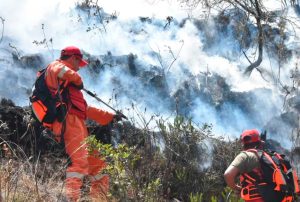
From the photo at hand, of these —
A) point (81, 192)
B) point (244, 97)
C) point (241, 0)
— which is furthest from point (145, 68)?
point (81, 192)

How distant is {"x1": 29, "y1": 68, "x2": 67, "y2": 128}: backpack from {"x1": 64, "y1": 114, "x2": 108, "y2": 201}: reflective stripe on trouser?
0.11 metres

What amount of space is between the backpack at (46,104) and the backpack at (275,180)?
5.93 ft

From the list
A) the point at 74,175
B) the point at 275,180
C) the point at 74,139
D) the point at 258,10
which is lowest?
the point at 74,175

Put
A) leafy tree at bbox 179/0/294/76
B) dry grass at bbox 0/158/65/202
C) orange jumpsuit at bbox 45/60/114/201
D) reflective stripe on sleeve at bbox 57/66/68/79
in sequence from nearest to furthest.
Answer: dry grass at bbox 0/158/65/202
orange jumpsuit at bbox 45/60/114/201
reflective stripe on sleeve at bbox 57/66/68/79
leafy tree at bbox 179/0/294/76

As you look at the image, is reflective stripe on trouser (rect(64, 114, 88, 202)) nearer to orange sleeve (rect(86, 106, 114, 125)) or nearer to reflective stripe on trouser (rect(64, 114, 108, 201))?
reflective stripe on trouser (rect(64, 114, 108, 201))

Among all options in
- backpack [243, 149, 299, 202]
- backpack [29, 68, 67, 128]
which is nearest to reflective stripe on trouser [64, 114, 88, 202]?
backpack [29, 68, 67, 128]

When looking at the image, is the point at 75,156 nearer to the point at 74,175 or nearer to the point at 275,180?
the point at 74,175

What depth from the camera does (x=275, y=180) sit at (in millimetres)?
4766

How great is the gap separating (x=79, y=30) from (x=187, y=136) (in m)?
6.03

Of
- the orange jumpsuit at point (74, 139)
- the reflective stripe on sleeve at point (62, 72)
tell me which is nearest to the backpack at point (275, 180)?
the orange jumpsuit at point (74, 139)

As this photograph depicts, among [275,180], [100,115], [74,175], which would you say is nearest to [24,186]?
[74,175]

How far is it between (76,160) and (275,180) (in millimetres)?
1708

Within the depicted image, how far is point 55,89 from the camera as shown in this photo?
203 inches

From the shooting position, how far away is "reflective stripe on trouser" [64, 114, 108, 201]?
4.52 m
